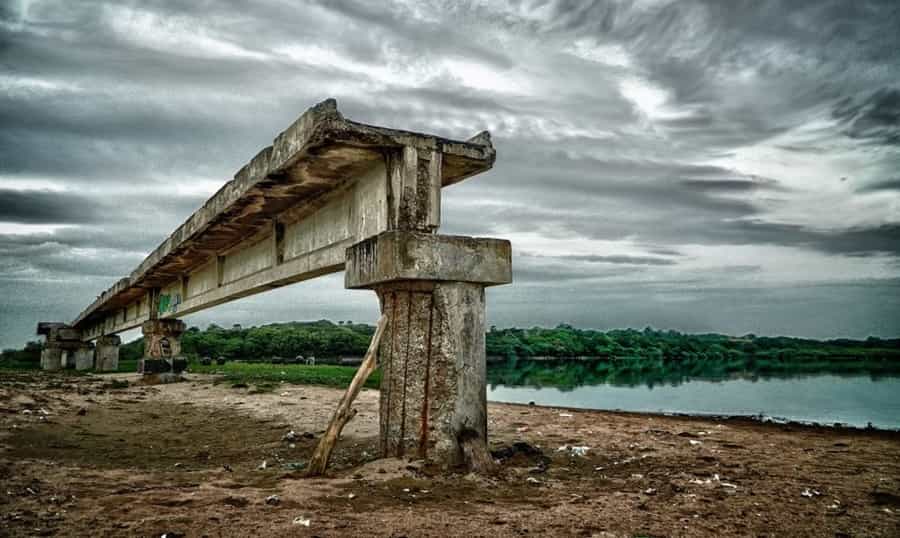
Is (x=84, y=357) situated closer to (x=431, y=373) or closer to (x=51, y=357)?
(x=51, y=357)

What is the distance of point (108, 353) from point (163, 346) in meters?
9.82

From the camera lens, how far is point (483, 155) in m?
5.65

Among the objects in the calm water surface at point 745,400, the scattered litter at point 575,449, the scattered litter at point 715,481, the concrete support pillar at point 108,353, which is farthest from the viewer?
the concrete support pillar at point 108,353

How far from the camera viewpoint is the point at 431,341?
4.85 m

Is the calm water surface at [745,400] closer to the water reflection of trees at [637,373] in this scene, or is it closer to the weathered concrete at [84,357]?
the water reflection of trees at [637,373]

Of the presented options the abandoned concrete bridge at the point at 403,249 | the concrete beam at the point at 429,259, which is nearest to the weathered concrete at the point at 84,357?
the abandoned concrete bridge at the point at 403,249

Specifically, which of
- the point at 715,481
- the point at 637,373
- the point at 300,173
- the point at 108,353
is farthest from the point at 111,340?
the point at 637,373

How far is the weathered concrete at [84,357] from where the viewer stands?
2701 cm

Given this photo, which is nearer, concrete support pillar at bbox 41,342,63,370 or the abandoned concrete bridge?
the abandoned concrete bridge

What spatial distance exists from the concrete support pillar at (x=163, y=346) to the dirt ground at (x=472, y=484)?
764cm

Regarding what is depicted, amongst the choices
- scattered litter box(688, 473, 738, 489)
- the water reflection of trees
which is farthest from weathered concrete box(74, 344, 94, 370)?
scattered litter box(688, 473, 738, 489)

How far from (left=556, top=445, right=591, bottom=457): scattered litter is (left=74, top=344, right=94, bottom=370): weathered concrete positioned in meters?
27.3

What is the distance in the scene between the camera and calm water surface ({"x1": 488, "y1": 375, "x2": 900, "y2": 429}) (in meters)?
15.9

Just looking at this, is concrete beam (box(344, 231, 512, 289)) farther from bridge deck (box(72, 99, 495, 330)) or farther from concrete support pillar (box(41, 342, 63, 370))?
concrete support pillar (box(41, 342, 63, 370))
